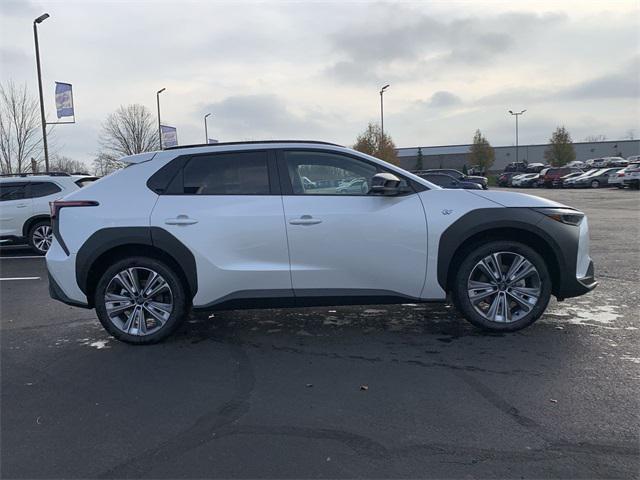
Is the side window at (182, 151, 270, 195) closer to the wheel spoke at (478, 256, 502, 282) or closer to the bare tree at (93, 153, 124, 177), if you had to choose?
the wheel spoke at (478, 256, 502, 282)

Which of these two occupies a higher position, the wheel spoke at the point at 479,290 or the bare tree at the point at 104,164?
the bare tree at the point at 104,164

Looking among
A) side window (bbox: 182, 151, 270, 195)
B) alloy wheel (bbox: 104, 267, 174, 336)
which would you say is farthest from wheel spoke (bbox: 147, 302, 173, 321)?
side window (bbox: 182, 151, 270, 195)

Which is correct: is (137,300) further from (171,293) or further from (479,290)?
(479,290)

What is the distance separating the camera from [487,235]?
4906 millimetres

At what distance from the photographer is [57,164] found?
143 feet

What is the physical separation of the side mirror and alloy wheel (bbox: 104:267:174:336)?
6.94 feet

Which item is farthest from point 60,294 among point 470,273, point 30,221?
point 30,221

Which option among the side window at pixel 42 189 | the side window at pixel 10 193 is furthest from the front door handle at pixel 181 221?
the side window at pixel 10 193

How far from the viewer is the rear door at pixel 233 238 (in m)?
4.71

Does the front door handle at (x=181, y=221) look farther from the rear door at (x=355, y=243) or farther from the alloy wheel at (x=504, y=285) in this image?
the alloy wheel at (x=504, y=285)

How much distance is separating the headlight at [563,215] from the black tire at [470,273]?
1.17 ft

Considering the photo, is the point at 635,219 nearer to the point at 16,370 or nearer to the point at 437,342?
the point at 437,342

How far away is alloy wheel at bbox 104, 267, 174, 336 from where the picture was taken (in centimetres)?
484

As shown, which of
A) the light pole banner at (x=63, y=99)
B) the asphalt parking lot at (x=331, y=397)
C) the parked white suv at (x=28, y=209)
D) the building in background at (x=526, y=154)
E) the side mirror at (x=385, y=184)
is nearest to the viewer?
the asphalt parking lot at (x=331, y=397)
